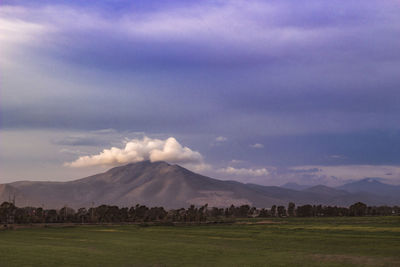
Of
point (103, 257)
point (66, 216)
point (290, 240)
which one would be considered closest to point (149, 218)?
point (66, 216)

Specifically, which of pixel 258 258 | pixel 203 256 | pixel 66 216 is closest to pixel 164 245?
pixel 203 256

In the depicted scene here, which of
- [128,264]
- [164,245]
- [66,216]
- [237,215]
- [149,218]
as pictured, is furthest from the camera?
[237,215]

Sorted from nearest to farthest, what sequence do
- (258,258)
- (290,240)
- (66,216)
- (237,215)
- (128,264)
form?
(128,264), (258,258), (290,240), (66,216), (237,215)

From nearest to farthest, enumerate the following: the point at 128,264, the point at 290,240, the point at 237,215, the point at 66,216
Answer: the point at 128,264 → the point at 290,240 → the point at 66,216 → the point at 237,215

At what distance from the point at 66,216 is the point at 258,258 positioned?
4155 inches

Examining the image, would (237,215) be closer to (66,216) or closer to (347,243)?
(66,216)

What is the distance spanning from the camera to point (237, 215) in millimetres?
198750

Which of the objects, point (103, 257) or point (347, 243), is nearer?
point (103, 257)

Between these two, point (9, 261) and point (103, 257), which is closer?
point (9, 261)

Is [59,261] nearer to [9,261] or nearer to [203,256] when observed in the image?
[9,261]

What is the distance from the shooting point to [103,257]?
45.1m

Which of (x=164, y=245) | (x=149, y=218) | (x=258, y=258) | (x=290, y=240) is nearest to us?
(x=258, y=258)

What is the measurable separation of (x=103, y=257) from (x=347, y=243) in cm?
2867

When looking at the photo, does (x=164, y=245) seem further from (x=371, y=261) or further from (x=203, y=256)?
(x=371, y=261)
